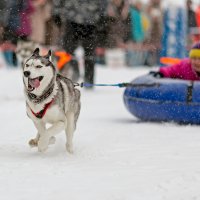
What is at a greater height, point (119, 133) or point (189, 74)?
point (189, 74)

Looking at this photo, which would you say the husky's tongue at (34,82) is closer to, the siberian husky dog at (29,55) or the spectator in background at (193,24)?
the siberian husky dog at (29,55)

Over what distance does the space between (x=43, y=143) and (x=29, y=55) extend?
14.4 ft

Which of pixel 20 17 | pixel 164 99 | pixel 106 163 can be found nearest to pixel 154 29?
pixel 20 17

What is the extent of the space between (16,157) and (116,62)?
13758 mm

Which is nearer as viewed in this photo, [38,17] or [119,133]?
[119,133]

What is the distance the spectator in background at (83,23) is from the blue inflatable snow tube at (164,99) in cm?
326

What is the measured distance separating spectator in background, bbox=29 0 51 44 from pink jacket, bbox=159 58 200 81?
459 centimetres

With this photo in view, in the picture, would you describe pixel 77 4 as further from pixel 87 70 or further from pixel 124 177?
pixel 124 177

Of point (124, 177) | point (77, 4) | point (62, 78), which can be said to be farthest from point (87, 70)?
point (124, 177)

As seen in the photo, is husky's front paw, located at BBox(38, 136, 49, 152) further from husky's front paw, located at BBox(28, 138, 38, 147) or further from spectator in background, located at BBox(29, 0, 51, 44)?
spectator in background, located at BBox(29, 0, 51, 44)

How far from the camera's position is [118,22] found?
13.1 metres

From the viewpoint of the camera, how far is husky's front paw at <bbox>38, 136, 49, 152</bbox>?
3980mm

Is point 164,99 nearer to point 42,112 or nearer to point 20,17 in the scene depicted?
point 42,112

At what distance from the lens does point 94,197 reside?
2.83 m
